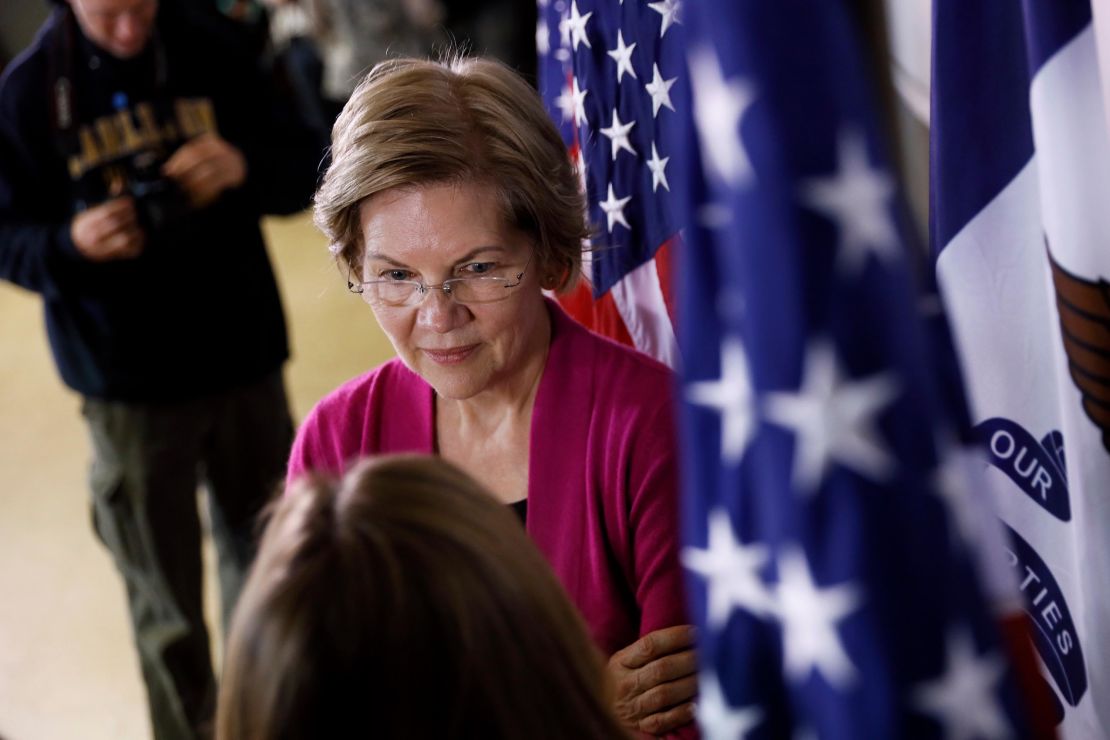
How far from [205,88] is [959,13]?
1963 millimetres

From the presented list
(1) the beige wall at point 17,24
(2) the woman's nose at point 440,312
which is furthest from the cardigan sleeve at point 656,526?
(1) the beige wall at point 17,24

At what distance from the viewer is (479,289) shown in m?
1.65

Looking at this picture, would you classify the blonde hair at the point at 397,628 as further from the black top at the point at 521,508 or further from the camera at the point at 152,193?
the camera at the point at 152,193

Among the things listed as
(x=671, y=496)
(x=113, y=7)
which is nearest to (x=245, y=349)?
(x=113, y=7)

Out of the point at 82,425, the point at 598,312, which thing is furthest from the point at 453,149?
the point at 82,425

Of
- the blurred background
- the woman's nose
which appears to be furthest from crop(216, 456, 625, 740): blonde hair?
the blurred background

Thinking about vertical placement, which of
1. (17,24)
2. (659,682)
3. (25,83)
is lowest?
(659,682)

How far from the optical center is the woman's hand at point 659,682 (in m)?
1.48

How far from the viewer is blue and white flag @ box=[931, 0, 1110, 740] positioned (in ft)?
3.98

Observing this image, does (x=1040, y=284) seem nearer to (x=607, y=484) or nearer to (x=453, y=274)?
(x=607, y=484)

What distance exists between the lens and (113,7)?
2.59 metres

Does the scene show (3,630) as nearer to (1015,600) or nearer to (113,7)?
(113,7)

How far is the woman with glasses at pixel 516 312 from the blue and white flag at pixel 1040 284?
1.36ft

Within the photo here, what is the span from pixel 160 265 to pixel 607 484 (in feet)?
4.90
